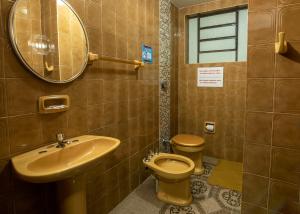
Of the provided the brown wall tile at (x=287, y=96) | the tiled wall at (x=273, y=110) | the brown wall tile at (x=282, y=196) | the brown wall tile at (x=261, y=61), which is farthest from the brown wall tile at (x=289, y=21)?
the brown wall tile at (x=282, y=196)

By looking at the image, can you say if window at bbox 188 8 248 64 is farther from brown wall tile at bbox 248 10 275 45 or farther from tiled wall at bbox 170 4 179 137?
brown wall tile at bbox 248 10 275 45

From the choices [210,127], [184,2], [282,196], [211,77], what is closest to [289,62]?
[282,196]

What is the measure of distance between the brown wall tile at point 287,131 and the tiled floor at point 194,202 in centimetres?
94

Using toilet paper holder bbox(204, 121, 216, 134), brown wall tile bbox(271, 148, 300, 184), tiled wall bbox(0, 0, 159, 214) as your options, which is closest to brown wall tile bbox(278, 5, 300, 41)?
brown wall tile bbox(271, 148, 300, 184)

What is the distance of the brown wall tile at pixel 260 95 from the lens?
3.78 ft

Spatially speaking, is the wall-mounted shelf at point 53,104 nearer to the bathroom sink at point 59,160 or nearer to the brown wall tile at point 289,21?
the bathroom sink at point 59,160

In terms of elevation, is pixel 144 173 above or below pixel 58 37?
below

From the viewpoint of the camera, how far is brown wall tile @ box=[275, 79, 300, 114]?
1084 millimetres

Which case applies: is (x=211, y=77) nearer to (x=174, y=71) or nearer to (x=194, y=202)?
(x=174, y=71)

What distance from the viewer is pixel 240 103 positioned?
8.62 ft

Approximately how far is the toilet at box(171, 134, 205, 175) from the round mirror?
1.54 m

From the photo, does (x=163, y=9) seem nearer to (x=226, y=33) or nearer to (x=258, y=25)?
(x=226, y=33)

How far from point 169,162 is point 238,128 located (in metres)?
1.25

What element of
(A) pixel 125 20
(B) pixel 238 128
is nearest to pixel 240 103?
(B) pixel 238 128
